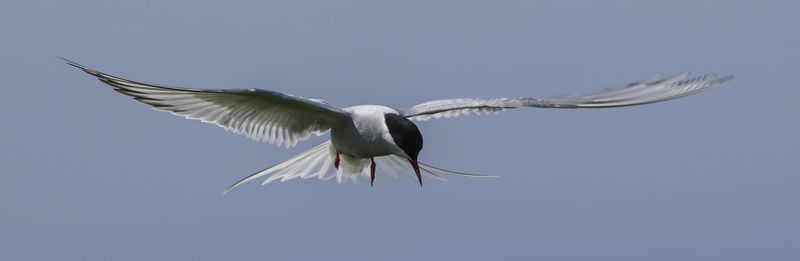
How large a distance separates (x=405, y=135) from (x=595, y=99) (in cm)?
154

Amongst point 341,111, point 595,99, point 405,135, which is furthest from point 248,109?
point 595,99

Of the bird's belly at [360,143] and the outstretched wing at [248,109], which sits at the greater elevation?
the outstretched wing at [248,109]

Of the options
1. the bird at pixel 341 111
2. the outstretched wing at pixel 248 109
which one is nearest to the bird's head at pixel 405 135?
the bird at pixel 341 111

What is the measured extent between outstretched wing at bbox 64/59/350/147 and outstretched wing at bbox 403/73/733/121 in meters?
0.77

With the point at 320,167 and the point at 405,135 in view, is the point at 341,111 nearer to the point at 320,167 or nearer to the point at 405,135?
the point at 405,135

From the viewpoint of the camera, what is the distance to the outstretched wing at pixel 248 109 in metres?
5.89

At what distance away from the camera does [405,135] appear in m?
6.22

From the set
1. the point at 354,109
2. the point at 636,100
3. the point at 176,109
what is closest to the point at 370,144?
the point at 354,109

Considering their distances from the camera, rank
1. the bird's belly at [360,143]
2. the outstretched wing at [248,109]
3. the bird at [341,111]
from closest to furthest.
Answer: the outstretched wing at [248,109], the bird at [341,111], the bird's belly at [360,143]

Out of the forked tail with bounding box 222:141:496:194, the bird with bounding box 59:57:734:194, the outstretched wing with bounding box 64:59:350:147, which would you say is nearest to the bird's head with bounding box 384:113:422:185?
the bird with bounding box 59:57:734:194

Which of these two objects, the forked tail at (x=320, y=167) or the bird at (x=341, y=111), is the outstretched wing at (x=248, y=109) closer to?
the bird at (x=341, y=111)

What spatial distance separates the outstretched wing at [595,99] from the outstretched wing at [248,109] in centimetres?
77

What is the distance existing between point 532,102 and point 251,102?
2.09 m

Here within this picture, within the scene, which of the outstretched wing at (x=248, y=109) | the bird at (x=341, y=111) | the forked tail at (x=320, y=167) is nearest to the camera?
the outstretched wing at (x=248, y=109)
